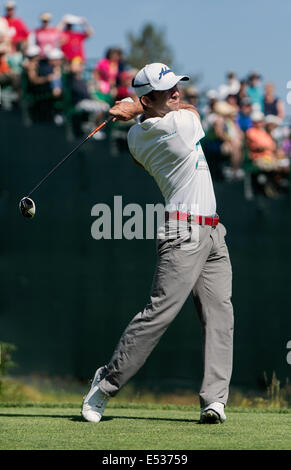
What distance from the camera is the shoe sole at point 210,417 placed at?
5.49 m

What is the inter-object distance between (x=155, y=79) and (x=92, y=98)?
8296 mm

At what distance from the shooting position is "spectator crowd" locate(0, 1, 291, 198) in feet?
44.2

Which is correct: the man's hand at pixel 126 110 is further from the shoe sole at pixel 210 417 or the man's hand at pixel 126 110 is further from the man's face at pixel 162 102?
the shoe sole at pixel 210 417

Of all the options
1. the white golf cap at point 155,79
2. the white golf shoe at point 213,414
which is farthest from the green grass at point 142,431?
the white golf cap at point 155,79

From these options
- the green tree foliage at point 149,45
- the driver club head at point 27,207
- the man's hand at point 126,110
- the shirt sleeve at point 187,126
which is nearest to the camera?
the shirt sleeve at point 187,126

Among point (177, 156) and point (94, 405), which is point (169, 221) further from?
point (94, 405)

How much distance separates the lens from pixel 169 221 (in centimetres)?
550

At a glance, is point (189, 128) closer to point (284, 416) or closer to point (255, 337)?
point (284, 416)

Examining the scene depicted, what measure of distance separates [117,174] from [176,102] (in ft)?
27.3

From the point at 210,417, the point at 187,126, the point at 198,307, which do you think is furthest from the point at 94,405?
the point at 187,126

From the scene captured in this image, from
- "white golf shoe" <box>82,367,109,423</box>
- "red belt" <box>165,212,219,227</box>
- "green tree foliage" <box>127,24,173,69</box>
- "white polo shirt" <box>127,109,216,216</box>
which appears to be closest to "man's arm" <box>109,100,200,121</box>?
"white polo shirt" <box>127,109,216,216</box>

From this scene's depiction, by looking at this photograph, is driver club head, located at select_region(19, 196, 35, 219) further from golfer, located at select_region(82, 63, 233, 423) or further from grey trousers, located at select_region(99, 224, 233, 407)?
grey trousers, located at select_region(99, 224, 233, 407)

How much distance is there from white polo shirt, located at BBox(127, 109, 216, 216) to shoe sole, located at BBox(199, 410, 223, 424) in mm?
1154

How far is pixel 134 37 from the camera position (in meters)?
59.6
